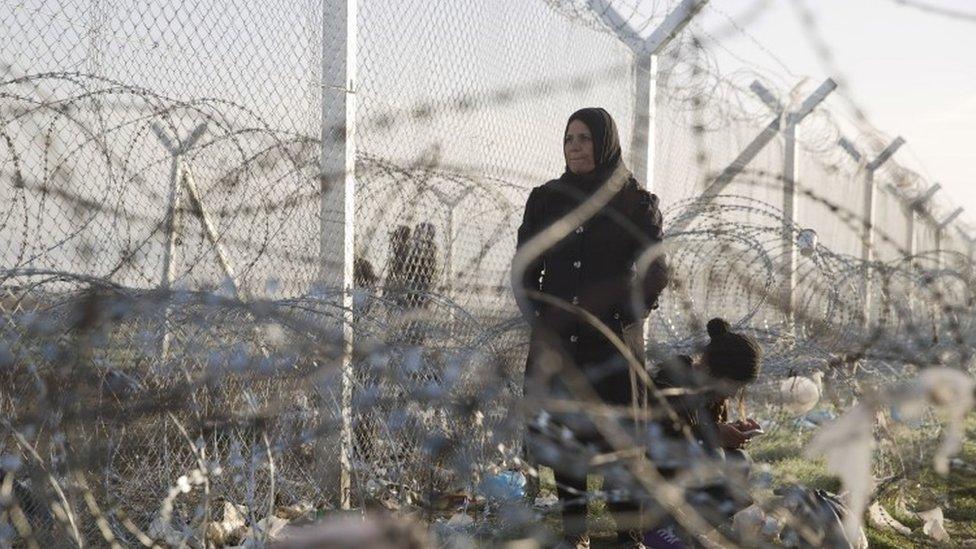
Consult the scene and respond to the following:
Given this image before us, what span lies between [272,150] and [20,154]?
34.4 inches

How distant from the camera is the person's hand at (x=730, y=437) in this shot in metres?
3.81

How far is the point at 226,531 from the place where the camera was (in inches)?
149

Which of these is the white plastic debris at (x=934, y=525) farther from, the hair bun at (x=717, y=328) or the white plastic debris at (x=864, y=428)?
the white plastic debris at (x=864, y=428)

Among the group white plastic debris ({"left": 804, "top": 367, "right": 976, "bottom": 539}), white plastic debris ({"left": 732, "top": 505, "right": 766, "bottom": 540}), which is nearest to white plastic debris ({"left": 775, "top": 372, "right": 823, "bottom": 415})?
white plastic debris ({"left": 732, "top": 505, "right": 766, "bottom": 540})

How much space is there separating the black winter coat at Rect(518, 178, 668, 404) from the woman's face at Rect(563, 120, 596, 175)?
72 mm

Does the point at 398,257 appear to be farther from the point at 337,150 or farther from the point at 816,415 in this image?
Result: the point at 816,415

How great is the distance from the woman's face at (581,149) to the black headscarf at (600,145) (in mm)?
12

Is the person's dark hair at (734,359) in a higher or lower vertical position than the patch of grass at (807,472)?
higher

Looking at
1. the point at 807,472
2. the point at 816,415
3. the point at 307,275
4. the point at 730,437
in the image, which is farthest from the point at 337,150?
the point at 816,415

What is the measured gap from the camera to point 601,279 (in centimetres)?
399

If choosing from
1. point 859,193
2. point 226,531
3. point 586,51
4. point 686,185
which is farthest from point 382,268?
point 859,193

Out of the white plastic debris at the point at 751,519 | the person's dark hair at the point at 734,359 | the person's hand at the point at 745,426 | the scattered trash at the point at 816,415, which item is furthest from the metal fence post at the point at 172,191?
the scattered trash at the point at 816,415

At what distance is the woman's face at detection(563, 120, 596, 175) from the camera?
13.1 ft

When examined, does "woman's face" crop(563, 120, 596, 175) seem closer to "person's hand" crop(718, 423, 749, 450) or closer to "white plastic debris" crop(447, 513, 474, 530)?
"person's hand" crop(718, 423, 749, 450)
